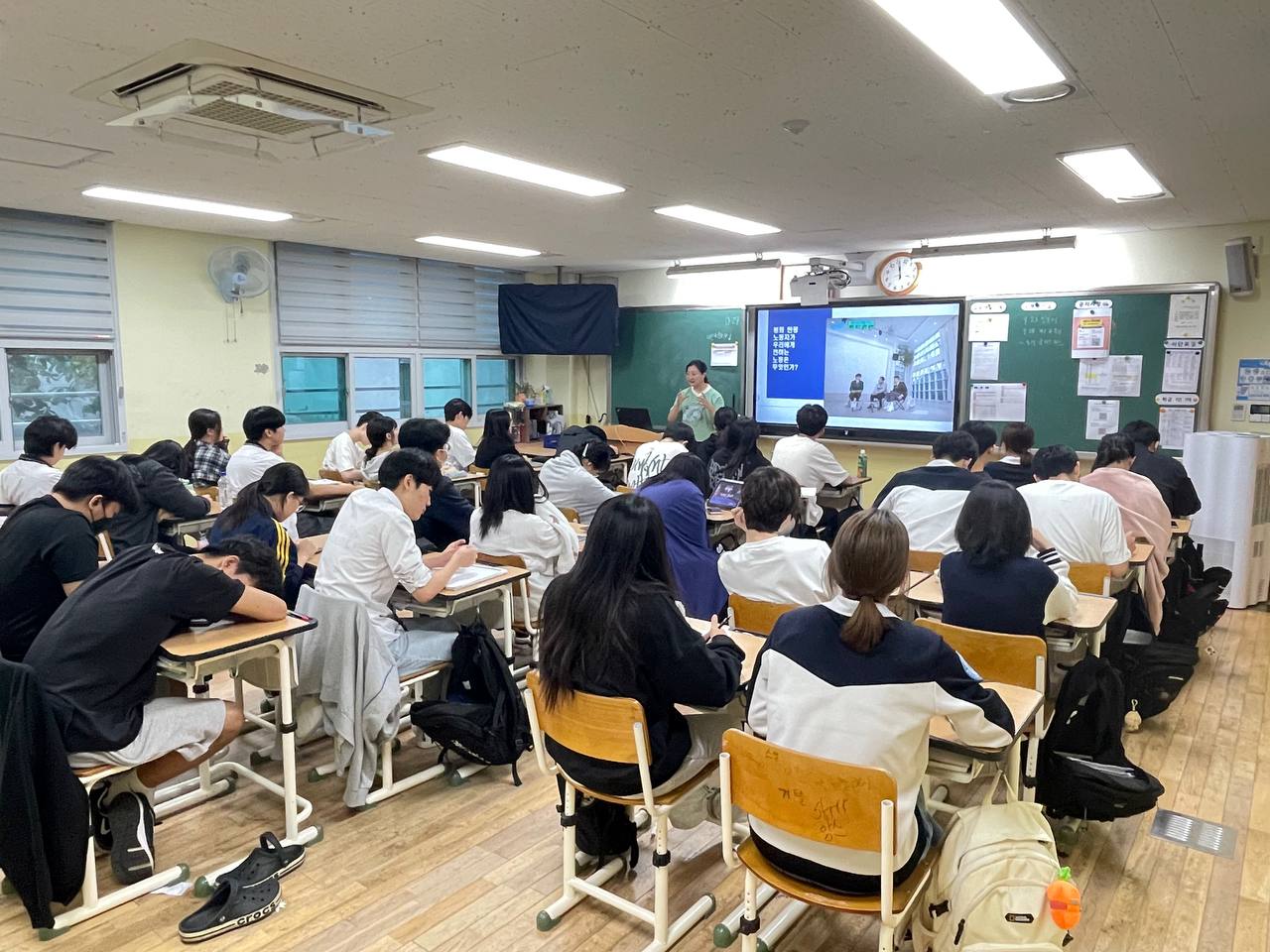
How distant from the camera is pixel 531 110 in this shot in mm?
3156

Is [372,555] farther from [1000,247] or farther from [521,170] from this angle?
[1000,247]

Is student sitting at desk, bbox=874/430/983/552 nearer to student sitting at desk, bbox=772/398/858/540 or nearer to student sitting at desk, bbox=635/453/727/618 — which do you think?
A: student sitting at desk, bbox=635/453/727/618

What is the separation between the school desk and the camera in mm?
2525

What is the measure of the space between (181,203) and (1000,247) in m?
5.52

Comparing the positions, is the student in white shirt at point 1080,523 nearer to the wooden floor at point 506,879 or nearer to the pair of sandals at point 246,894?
the wooden floor at point 506,879

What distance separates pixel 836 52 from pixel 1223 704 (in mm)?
3566

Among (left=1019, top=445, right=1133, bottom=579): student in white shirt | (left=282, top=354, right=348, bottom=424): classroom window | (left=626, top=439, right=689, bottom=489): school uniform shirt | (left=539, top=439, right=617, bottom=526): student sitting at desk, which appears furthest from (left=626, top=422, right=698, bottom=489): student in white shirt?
(left=282, top=354, right=348, bottom=424): classroom window

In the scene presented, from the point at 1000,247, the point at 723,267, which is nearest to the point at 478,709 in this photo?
the point at 1000,247

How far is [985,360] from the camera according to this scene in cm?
687

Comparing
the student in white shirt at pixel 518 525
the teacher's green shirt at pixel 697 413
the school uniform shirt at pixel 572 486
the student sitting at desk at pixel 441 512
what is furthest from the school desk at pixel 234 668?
the teacher's green shirt at pixel 697 413

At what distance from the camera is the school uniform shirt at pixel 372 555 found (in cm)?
Answer: 310

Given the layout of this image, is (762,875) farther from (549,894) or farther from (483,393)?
(483,393)

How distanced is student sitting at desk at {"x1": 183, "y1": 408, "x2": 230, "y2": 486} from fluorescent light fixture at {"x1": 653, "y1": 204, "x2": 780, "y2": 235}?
123 inches

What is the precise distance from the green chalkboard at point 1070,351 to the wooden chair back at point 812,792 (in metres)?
5.65
